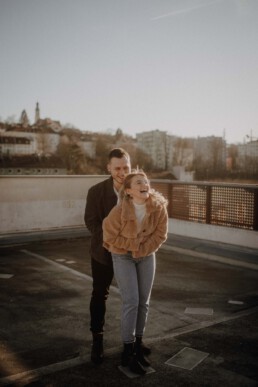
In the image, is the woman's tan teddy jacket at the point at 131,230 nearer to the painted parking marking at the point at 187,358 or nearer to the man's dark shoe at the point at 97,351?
the man's dark shoe at the point at 97,351

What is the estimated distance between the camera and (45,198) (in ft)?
45.1

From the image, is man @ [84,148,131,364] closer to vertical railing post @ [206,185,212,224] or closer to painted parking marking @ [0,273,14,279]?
painted parking marking @ [0,273,14,279]

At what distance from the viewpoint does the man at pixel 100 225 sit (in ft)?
14.2

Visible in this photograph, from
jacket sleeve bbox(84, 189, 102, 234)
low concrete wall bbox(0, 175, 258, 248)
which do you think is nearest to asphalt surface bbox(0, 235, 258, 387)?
jacket sleeve bbox(84, 189, 102, 234)

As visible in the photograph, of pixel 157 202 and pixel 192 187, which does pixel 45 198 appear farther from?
pixel 157 202

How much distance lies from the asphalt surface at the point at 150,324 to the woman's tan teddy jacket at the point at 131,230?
124 cm

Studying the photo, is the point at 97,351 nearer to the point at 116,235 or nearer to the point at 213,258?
the point at 116,235

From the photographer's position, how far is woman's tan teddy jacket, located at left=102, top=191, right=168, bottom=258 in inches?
155

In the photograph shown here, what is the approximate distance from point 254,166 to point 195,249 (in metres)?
116

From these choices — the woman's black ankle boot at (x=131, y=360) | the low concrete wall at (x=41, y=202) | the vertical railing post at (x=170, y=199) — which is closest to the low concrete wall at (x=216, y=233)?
the vertical railing post at (x=170, y=199)

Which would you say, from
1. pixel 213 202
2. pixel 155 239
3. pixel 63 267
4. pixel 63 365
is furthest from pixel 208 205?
pixel 63 365

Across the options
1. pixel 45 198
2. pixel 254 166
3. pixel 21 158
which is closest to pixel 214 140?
pixel 254 166

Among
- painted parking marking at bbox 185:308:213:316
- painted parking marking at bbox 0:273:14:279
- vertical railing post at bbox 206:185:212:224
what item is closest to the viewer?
painted parking marking at bbox 185:308:213:316

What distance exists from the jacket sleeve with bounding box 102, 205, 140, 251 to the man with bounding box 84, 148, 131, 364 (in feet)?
1.09
